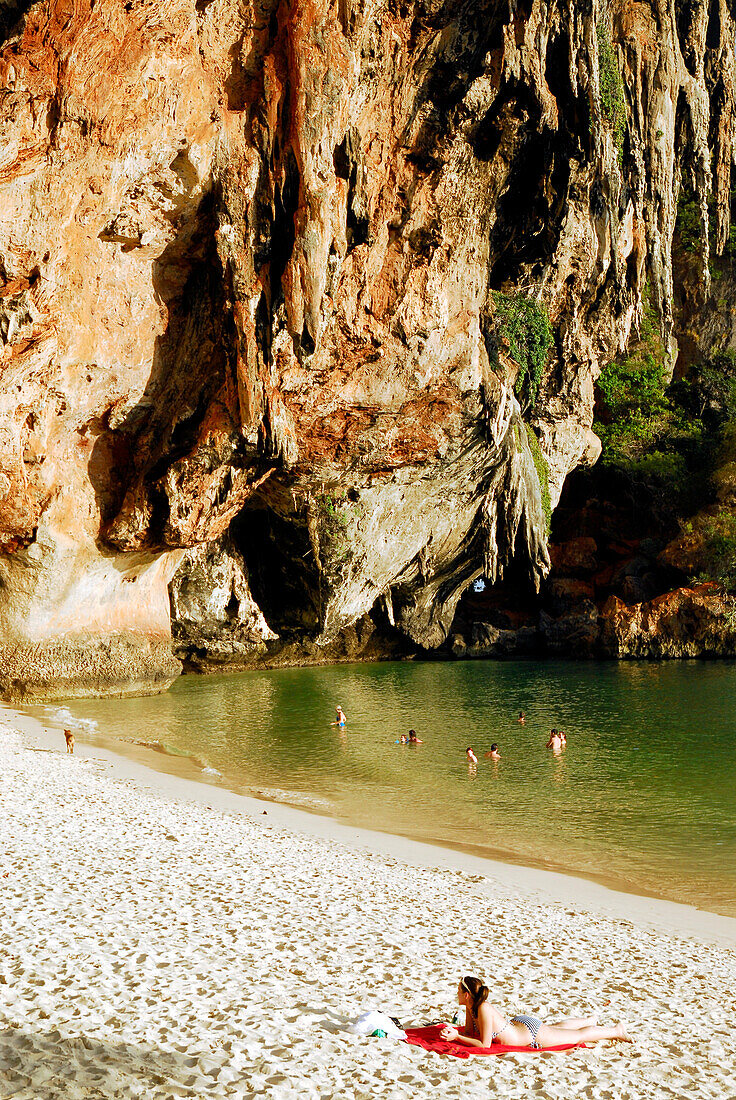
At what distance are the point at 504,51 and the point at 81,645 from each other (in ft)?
68.3

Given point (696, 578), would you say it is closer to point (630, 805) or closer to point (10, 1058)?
point (630, 805)

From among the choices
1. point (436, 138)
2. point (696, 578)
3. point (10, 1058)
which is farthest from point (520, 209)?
point (10, 1058)

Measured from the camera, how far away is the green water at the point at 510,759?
33.6 ft

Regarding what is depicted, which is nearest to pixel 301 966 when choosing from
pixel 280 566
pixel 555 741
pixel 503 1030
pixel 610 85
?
pixel 503 1030

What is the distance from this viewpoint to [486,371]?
2488cm

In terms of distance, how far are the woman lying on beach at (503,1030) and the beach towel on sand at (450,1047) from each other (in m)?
0.02

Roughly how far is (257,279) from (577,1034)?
1841 cm

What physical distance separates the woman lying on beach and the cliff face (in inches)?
644

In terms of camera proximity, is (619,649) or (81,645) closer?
(81,645)

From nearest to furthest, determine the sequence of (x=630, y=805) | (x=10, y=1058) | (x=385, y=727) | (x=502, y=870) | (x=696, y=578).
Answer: (x=10, y=1058) < (x=502, y=870) < (x=630, y=805) < (x=385, y=727) < (x=696, y=578)

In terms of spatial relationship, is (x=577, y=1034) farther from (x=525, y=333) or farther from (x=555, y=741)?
(x=525, y=333)

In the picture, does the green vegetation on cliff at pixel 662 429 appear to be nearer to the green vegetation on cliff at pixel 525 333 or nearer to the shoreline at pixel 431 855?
the green vegetation on cliff at pixel 525 333

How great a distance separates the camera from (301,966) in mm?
5230

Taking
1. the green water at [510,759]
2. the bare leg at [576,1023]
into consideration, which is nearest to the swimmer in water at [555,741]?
the green water at [510,759]
